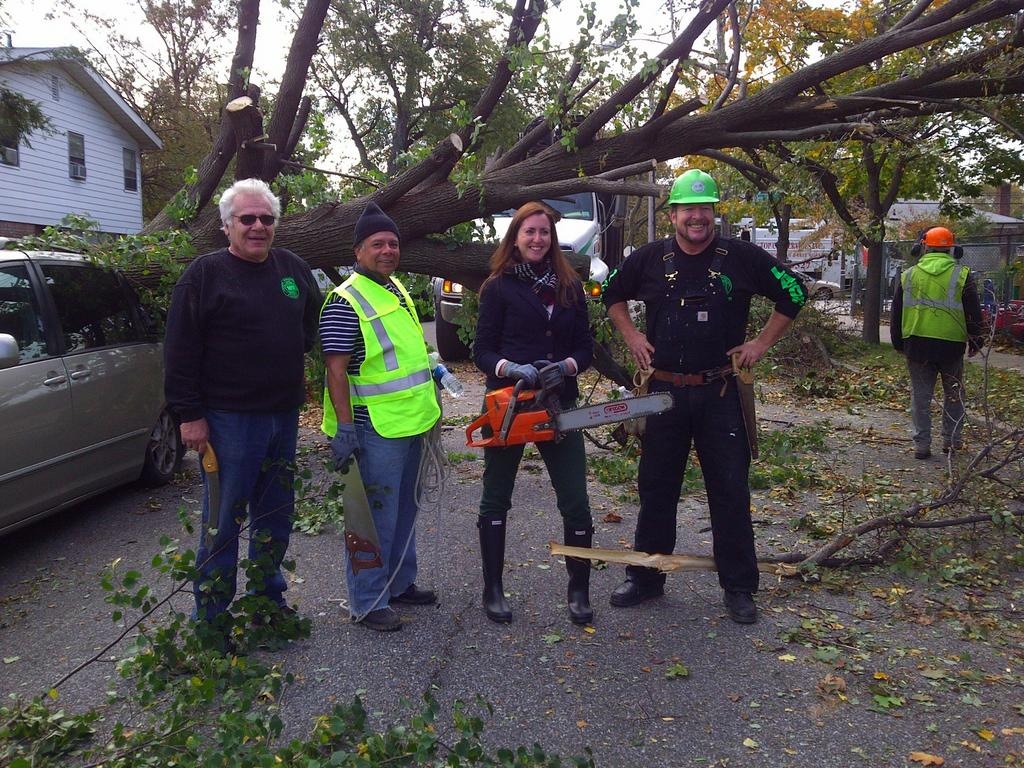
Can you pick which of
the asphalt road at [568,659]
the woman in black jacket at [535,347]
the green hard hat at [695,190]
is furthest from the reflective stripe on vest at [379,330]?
the green hard hat at [695,190]

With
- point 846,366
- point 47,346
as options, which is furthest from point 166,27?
point 47,346

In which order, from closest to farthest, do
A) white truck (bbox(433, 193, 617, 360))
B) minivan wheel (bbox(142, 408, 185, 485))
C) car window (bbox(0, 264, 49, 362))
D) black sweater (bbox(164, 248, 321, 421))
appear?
black sweater (bbox(164, 248, 321, 421))
car window (bbox(0, 264, 49, 362))
minivan wheel (bbox(142, 408, 185, 485))
white truck (bbox(433, 193, 617, 360))

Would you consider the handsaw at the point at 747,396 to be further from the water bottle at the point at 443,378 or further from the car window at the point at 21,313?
the car window at the point at 21,313

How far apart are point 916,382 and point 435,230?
4179mm

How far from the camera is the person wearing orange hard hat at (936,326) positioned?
22.7 feet

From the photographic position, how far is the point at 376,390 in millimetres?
3848

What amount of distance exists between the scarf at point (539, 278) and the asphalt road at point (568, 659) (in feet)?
5.00

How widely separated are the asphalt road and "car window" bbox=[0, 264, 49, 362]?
1228 millimetres

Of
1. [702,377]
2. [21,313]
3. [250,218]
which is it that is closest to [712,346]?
[702,377]

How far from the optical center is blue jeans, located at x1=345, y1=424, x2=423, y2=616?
390cm

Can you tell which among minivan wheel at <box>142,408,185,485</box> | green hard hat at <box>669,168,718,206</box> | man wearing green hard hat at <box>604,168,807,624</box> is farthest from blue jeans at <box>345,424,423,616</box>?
minivan wheel at <box>142,408,185,485</box>

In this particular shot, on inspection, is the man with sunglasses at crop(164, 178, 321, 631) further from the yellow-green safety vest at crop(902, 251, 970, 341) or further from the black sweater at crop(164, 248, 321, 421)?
the yellow-green safety vest at crop(902, 251, 970, 341)

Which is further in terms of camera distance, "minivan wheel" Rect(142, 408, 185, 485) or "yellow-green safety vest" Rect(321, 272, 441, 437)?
"minivan wheel" Rect(142, 408, 185, 485)

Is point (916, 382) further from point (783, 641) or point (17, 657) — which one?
point (17, 657)
